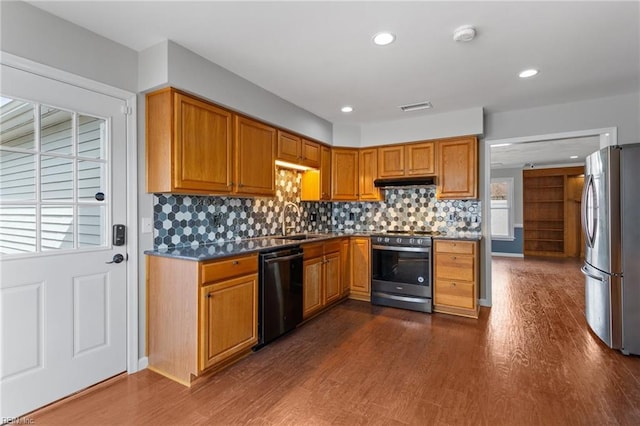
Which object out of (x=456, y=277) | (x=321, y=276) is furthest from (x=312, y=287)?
(x=456, y=277)

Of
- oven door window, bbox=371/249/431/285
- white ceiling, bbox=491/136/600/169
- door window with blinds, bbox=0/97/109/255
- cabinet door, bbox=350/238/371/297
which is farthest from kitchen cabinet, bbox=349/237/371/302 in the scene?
white ceiling, bbox=491/136/600/169

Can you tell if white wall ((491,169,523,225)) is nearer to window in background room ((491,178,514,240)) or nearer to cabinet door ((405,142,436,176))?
window in background room ((491,178,514,240))

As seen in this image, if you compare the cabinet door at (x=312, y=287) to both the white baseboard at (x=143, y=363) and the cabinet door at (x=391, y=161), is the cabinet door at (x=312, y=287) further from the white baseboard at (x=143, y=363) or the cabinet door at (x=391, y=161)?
the cabinet door at (x=391, y=161)

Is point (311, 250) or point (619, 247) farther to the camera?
point (311, 250)

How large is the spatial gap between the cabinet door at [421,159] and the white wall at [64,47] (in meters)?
3.24

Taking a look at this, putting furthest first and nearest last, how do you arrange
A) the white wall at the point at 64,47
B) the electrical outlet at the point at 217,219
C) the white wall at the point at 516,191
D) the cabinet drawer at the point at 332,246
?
the white wall at the point at 516,191 → the cabinet drawer at the point at 332,246 → the electrical outlet at the point at 217,219 → the white wall at the point at 64,47

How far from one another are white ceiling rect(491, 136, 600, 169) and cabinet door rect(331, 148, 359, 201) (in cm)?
281

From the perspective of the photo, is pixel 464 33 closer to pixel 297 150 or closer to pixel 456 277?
pixel 297 150

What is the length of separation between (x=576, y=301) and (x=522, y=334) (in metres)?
1.91

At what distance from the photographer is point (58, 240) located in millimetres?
2090

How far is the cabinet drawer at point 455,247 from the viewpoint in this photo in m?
3.67

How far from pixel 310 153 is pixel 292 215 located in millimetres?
857

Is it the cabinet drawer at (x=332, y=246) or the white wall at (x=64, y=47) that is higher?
the white wall at (x=64, y=47)

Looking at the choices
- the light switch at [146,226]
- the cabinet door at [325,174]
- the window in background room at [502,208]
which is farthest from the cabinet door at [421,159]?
the window in background room at [502,208]
